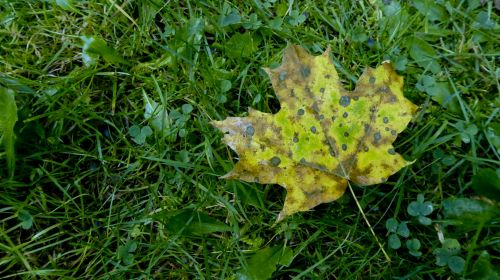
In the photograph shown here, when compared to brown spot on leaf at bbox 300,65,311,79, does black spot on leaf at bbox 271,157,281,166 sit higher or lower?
lower

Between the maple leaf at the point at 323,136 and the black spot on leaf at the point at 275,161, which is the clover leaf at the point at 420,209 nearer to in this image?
the maple leaf at the point at 323,136

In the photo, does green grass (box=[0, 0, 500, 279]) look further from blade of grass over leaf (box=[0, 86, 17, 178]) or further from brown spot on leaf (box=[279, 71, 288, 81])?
brown spot on leaf (box=[279, 71, 288, 81])

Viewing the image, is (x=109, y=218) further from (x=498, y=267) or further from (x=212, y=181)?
(x=498, y=267)

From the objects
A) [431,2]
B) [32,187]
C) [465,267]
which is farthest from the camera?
[431,2]

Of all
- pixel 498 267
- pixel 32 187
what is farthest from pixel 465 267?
pixel 32 187

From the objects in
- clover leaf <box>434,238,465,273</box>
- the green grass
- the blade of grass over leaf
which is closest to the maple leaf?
the green grass

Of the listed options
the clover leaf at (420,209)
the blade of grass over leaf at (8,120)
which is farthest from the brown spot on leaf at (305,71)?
the blade of grass over leaf at (8,120)
